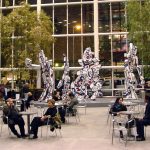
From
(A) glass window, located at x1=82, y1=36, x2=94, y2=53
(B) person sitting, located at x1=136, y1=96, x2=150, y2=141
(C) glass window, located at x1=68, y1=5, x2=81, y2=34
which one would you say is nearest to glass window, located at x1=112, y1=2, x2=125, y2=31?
(A) glass window, located at x1=82, y1=36, x2=94, y2=53

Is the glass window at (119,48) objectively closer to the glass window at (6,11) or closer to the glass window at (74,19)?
the glass window at (74,19)

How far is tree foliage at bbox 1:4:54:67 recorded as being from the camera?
90.1 ft

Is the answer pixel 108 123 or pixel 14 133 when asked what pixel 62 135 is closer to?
pixel 14 133

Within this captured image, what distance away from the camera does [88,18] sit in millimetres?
36062

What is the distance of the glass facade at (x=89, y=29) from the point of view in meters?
35.3

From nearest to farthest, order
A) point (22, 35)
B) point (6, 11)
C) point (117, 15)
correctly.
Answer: point (22, 35) < point (117, 15) < point (6, 11)

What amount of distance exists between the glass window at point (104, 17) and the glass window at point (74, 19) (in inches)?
77.2

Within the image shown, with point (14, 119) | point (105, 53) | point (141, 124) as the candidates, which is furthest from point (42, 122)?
point (105, 53)

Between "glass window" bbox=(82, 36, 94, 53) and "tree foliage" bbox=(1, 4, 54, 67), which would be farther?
"glass window" bbox=(82, 36, 94, 53)

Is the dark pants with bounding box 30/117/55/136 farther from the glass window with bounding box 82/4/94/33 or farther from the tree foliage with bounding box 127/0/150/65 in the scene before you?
the glass window with bounding box 82/4/94/33

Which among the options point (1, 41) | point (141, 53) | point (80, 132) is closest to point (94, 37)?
point (1, 41)

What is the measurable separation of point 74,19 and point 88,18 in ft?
4.30

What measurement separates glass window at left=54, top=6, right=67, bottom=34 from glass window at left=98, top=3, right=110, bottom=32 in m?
3.32

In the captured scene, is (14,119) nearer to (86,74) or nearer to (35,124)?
(35,124)
